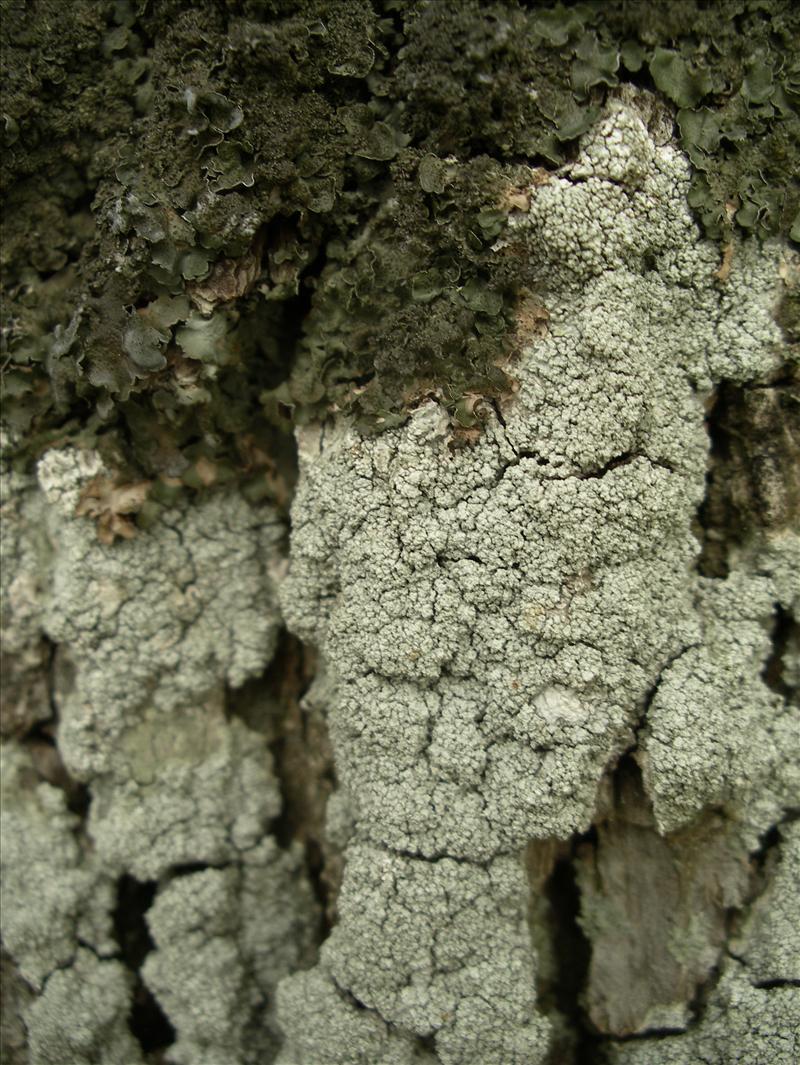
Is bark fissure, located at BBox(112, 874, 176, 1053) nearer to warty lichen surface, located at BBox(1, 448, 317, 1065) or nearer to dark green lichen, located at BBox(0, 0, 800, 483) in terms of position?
warty lichen surface, located at BBox(1, 448, 317, 1065)

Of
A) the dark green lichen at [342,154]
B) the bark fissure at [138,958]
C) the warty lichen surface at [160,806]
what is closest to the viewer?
the dark green lichen at [342,154]

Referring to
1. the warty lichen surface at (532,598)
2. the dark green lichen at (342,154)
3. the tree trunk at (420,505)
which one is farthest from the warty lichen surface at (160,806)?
the dark green lichen at (342,154)

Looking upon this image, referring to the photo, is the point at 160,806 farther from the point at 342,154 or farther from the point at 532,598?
the point at 342,154

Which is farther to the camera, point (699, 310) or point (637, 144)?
point (699, 310)

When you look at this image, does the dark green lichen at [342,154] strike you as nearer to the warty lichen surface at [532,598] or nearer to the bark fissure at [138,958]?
the warty lichen surface at [532,598]

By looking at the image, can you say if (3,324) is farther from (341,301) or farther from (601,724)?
(601,724)

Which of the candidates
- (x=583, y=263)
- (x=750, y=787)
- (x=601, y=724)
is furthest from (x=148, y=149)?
(x=750, y=787)

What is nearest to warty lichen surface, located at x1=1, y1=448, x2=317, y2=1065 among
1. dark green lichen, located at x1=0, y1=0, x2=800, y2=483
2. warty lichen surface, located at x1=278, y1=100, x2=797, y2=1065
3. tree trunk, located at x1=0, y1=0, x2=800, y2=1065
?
tree trunk, located at x1=0, y1=0, x2=800, y2=1065
